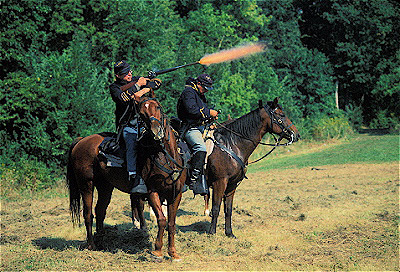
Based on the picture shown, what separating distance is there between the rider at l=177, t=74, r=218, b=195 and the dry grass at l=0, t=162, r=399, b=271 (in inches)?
49.6

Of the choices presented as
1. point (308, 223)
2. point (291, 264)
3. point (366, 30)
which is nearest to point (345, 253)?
point (291, 264)

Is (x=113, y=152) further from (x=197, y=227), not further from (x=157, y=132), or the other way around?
(x=197, y=227)

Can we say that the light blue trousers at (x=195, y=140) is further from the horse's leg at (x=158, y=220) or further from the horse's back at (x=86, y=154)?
the horse's back at (x=86, y=154)

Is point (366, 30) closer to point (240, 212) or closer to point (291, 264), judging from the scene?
point (240, 212)

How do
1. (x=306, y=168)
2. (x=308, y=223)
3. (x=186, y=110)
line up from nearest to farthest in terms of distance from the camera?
(x=186, y=110) < (x=308, y=223) < (x=306, y=168)

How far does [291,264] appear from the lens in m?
8.08

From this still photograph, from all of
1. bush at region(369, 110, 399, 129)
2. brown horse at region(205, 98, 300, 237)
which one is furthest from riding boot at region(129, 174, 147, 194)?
bush at region(369, 110, 399, 129)

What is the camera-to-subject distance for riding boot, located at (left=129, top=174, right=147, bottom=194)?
8.15 metres

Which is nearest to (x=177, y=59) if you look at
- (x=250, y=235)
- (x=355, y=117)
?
(x=250, y=235)

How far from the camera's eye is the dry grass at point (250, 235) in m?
8.09

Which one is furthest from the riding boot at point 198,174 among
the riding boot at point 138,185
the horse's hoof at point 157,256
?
the horse's hoof at point 157,256

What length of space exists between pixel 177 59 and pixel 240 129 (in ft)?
50.6

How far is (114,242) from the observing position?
30.6 feet

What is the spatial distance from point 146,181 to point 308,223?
4740 millimetres
